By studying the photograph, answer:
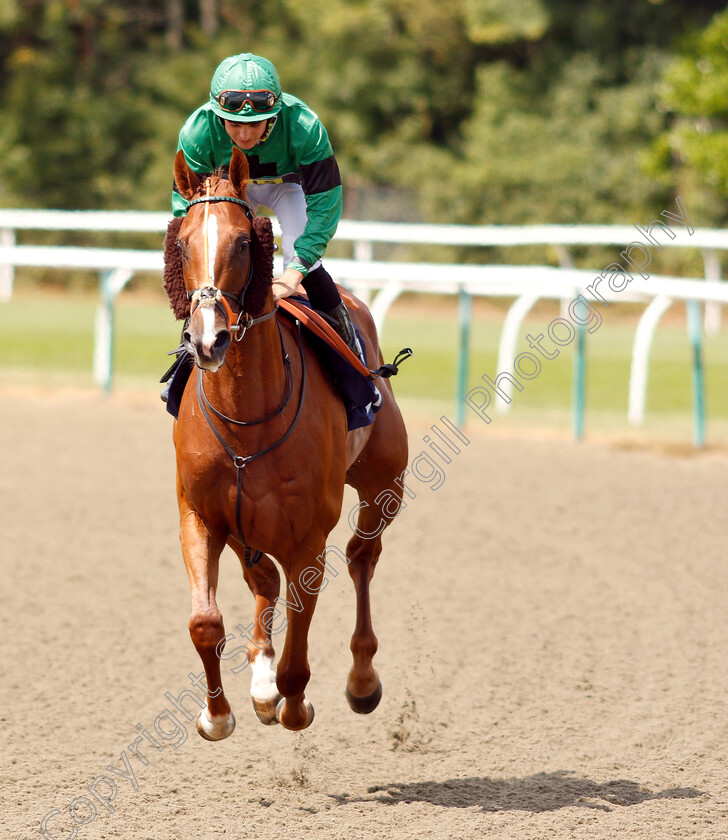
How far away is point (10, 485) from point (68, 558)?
191cm

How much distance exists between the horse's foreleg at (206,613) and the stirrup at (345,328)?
0.91 m

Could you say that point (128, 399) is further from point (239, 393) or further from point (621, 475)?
point (239, 393)

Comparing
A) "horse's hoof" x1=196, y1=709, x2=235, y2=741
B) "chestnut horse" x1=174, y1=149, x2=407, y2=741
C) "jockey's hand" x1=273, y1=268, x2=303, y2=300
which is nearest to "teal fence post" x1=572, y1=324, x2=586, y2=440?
"chestnut horse" x1=174, y1=149, x2=407, y2=741

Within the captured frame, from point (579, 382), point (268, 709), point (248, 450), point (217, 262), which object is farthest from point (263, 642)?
point (579, 382)

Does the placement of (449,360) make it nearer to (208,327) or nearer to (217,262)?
(217,262)

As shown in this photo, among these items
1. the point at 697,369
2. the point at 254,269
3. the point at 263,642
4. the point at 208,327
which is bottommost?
the point at 263,642

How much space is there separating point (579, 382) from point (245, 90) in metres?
6.71

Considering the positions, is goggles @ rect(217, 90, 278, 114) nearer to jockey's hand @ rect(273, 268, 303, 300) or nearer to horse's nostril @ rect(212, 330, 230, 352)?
jockey's hand @ rect(273, 268, 303, 300)

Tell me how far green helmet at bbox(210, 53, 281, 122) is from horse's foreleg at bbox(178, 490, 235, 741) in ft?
4.08

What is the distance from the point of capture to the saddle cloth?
4230mm

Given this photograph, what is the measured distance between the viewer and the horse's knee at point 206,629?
3879 mm

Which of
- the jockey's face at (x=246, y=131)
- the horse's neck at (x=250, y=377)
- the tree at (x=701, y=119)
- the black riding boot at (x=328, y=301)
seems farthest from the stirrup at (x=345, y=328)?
the tree at (x=701, y=119)

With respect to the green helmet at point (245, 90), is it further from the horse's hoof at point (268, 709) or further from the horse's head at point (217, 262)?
the horse's hoof at point (268, 709)

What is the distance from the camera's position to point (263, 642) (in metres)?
4.51
